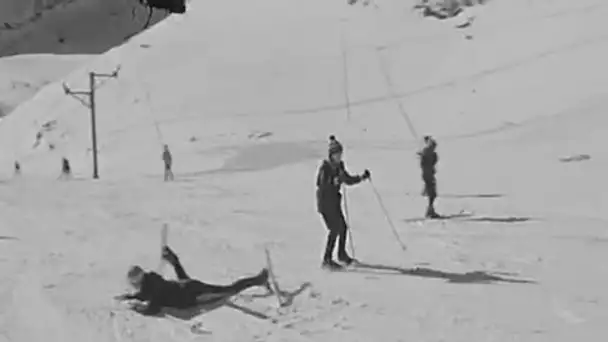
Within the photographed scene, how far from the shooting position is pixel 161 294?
781 cm

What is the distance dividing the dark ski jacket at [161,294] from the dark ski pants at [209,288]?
6cm

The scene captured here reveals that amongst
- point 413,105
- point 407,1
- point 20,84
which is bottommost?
point 20,84

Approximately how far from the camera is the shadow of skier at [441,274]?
358 inches

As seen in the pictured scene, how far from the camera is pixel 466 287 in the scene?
8.76 metres

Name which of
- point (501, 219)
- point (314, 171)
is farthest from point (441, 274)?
point (314, 171)

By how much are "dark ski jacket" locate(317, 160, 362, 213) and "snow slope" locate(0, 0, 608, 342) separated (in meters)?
0.80

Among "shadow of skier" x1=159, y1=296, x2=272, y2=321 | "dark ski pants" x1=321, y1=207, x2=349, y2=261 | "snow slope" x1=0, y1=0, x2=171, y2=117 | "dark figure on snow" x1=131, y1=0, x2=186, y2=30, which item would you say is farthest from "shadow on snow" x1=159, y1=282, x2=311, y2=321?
"snow slope" x1=0, y1=0, x2=171, y2=117

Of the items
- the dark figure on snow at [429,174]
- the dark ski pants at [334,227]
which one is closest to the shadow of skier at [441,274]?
the dark ski pants at [334,227]

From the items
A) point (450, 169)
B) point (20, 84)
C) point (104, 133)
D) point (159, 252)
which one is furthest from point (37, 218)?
point (20, 84)

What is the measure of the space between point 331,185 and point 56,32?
8890 cm

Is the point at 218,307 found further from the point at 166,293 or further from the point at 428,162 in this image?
the point at 428,162

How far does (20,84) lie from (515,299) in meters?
73.8

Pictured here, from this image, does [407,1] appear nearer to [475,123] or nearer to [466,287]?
[475,123]

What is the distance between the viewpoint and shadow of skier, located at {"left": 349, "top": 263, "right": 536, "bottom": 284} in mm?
9086
